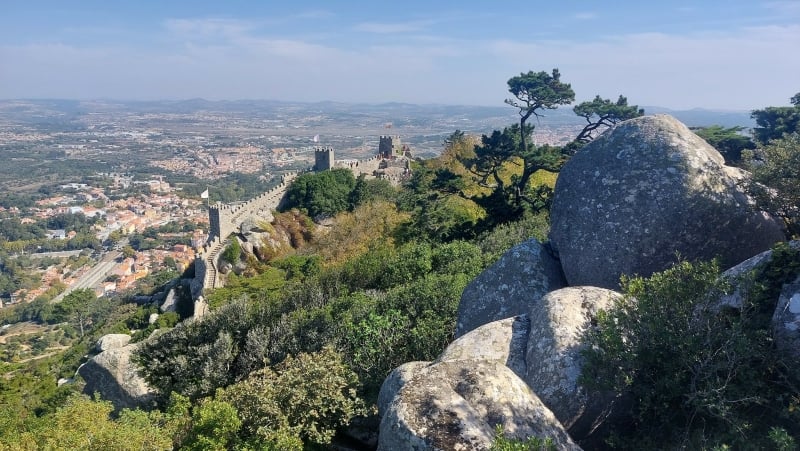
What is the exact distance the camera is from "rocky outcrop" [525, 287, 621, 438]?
5.46 m

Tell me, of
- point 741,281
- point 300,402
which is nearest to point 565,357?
point 741,281

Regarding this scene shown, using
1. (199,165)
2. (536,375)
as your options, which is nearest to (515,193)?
(536,375)

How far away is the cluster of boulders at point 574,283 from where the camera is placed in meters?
4.84

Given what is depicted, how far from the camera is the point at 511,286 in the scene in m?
8.03

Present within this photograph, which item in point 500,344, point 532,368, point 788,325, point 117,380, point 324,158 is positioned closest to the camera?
point 788,325

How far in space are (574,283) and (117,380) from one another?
1435 cm

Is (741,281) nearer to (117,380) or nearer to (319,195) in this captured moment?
(117,380)

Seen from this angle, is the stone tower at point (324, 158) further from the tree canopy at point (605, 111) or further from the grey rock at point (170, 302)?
the tree canopy at point (605, 111)

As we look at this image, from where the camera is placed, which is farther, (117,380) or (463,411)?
(117,380)

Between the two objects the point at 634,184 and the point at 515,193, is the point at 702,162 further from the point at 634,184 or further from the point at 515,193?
the point at 515,193

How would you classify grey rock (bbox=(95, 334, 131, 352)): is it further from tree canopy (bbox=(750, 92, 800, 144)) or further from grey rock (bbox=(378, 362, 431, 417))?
tree canopy (bbox=(750, 92, 800, 144))

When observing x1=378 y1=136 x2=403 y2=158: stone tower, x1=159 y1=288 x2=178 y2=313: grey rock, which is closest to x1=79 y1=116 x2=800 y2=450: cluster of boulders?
x1=159 y1=288 x2=178 y2=313: grey rock

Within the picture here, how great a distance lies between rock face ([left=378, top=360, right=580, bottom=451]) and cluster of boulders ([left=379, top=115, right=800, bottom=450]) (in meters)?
0.01

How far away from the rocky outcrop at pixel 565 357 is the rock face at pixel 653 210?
0.95m
